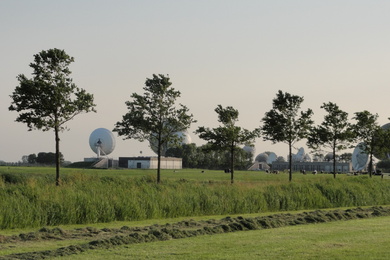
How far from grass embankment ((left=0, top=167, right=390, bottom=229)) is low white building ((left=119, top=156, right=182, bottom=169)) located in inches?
4409

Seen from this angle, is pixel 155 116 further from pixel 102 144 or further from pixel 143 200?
pixel 102 144

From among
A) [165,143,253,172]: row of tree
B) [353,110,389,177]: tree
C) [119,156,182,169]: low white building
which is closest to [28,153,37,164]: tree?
[165,143,253,172]: row of tree

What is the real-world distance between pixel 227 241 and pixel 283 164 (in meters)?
→ 179

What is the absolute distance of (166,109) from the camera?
140ft

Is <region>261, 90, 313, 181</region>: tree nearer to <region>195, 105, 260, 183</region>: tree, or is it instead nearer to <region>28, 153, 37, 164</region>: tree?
<region>195, 105, 260, 183</region>: tree

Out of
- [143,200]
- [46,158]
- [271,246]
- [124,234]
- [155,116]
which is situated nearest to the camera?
[271,246]

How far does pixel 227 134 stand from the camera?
45438 millimetres

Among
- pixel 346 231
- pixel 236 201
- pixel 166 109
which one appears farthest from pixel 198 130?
pixel 346 231

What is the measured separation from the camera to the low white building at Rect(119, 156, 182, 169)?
141 m

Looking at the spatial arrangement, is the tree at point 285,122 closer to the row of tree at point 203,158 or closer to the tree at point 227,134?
the tree at point 227,134

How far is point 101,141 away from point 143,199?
436ft

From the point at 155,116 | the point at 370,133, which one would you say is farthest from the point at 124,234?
the point at 370,133

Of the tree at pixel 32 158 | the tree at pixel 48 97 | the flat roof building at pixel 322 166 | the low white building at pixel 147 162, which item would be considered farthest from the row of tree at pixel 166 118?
the tree at pixel 32 158

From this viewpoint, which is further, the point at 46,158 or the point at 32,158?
the point at 32,158
